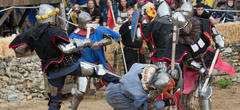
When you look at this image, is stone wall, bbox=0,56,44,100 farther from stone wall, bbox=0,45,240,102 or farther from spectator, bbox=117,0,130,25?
spectator, bbox=117,0,130,25

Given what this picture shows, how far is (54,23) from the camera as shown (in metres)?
5.34

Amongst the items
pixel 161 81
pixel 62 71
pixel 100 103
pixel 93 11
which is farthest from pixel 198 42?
pixel 93 11

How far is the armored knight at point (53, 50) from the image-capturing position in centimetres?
507

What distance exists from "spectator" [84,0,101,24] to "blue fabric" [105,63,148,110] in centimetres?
458

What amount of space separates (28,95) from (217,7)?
477cm

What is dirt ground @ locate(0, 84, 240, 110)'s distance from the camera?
24.2 ft

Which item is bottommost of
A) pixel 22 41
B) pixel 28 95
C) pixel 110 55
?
pixel 28 95

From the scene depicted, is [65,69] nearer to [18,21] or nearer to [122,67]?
[122,67]

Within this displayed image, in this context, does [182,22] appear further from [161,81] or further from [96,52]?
[96,52]

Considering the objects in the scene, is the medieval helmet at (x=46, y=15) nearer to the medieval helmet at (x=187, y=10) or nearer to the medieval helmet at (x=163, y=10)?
the medieval helmet at (x=163, y=10)

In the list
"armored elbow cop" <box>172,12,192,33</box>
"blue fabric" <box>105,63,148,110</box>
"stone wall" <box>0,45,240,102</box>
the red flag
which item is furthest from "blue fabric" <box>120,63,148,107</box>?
the red flag

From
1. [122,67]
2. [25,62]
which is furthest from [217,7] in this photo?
[25,62]

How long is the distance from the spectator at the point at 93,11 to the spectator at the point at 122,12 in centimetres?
58

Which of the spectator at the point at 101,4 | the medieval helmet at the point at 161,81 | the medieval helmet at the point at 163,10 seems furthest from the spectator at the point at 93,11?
the medieval helmet at the point at 161,81
